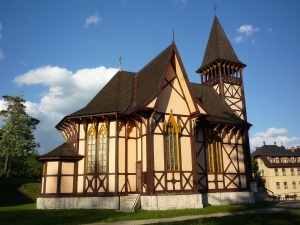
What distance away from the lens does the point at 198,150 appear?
75.7 feet

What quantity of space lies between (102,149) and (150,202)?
5.61 meters

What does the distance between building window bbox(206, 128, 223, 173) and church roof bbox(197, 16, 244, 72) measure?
33.6 feet

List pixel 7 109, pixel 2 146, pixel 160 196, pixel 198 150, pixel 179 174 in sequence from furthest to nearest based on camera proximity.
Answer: pixel 7 109
pixel 2 146
pixel 198 150
pixel 179 174
pixel 160 196

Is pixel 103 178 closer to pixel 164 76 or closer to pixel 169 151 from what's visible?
pixel 169 151

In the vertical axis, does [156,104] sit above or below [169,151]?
above

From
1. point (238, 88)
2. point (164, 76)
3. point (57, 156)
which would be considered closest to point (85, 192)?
point (57, 156)

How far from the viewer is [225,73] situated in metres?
31.2

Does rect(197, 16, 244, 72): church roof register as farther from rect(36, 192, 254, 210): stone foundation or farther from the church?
rect(36, 192, 254, 210): stone foundation

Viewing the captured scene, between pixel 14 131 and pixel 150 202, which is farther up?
pixel 14 131

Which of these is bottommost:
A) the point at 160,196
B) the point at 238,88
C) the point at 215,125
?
the point at 160,196

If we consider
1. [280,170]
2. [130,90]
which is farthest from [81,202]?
[280,170]

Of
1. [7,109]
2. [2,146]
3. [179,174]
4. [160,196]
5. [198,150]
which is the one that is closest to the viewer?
[160,196]

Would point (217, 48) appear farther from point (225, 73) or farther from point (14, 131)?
point (14, 131)

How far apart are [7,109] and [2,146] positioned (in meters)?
6.45
